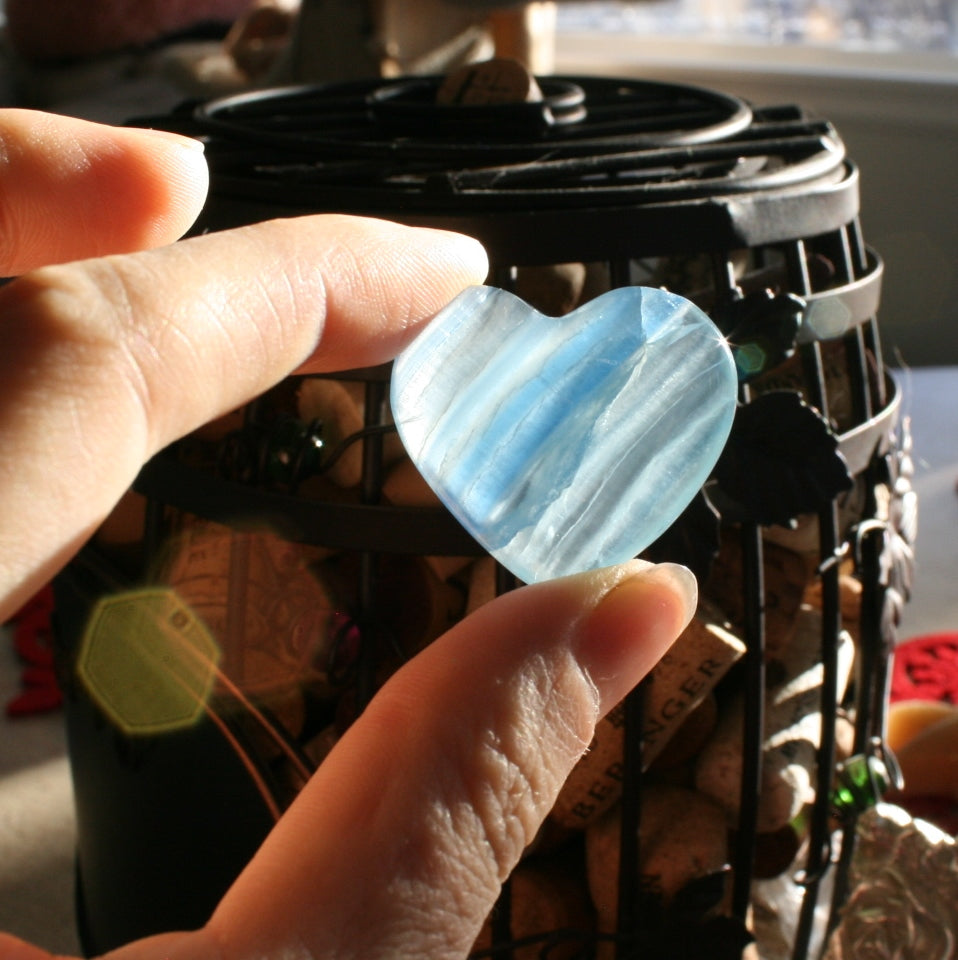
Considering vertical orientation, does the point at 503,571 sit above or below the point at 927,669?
above

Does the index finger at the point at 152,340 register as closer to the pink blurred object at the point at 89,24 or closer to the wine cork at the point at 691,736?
the wine cork at the point at 691,736

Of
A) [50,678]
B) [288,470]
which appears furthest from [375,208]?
[50,678]

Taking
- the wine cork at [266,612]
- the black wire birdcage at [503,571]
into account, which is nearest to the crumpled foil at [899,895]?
the black wire birdcage at [503,571]

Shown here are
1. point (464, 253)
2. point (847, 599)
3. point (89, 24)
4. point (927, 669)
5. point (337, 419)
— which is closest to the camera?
point (464, 253)

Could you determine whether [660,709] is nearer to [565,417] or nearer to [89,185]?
[565,417]

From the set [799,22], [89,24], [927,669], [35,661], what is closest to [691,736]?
[927,669]

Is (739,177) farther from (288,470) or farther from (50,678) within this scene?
(50,678)

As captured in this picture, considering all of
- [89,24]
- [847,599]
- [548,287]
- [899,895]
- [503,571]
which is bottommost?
[899,895]
